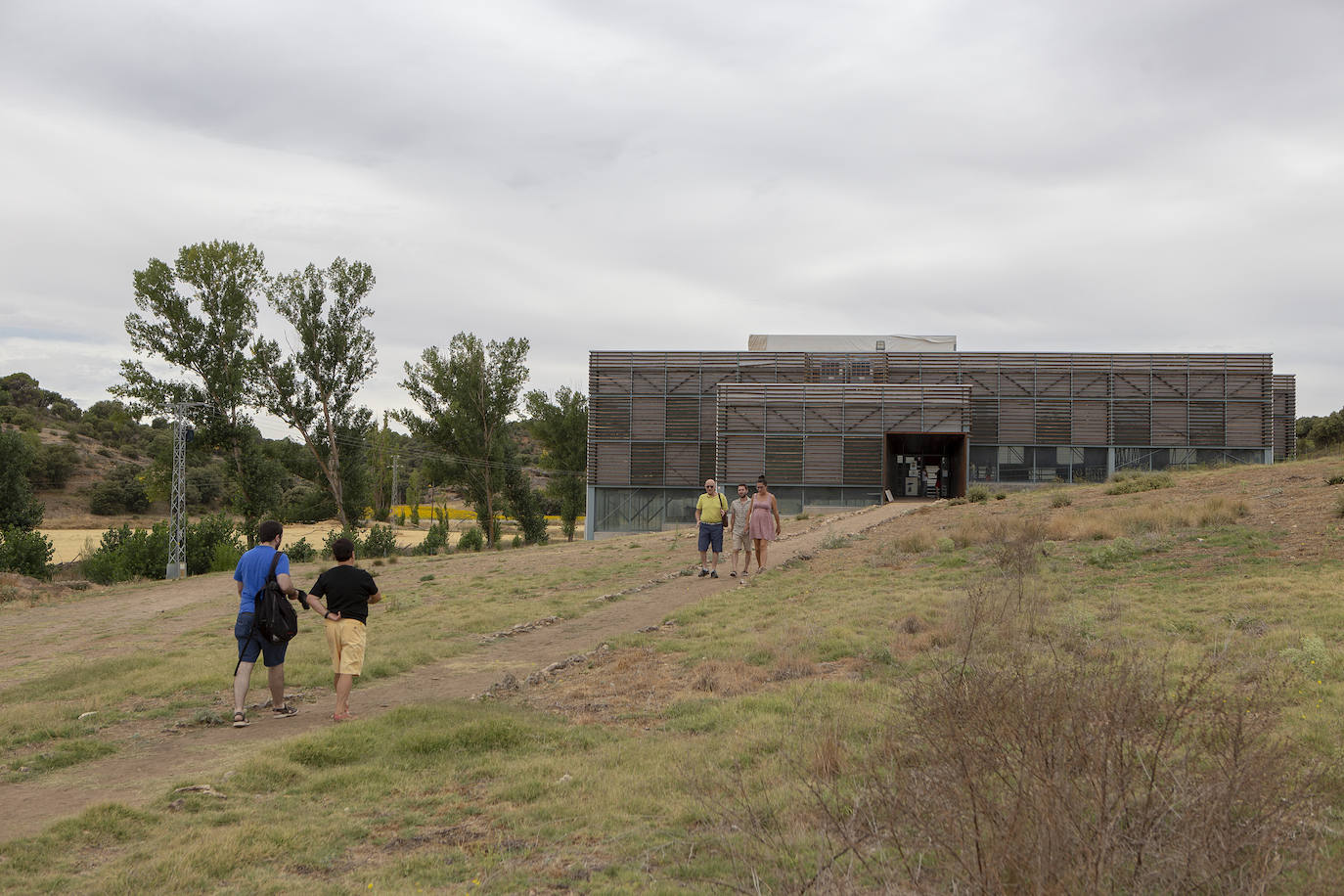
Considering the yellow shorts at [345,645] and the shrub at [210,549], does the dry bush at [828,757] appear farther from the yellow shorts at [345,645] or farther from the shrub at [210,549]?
the shrub at [210,549]

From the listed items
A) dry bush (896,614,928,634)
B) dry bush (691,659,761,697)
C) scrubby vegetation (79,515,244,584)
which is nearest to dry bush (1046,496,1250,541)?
dry bush (896,614,928,634)

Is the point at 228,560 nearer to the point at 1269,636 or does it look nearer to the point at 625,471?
the point at 625,471

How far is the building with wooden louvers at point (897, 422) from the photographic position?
142ft

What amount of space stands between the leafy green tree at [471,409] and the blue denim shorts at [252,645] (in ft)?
146

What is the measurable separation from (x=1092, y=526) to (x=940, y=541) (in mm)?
3046

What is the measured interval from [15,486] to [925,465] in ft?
166

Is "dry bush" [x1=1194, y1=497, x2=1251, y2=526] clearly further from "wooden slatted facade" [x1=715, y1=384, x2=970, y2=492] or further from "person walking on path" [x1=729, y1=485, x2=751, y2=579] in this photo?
"wooden slatted facade" [x1=715, y1=384, x2=970, y2=492]

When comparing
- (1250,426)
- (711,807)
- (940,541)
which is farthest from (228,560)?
(1250,426)

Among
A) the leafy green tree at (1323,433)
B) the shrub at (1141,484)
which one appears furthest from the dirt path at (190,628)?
the leafy green tree at (1323,433)

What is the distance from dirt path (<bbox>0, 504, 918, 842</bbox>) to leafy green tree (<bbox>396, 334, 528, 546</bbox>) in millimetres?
28468

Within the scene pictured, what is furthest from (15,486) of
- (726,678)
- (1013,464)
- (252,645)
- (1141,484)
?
(1141,484)

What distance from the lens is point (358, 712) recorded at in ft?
29.5

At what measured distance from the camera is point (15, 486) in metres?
50.7

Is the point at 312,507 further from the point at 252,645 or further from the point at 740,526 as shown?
the point at 252,645
